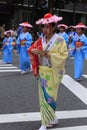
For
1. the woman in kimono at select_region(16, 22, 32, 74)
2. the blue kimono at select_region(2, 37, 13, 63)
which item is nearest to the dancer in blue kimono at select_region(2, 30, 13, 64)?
the blue kimono at select_region(2, 37, 13, 63)

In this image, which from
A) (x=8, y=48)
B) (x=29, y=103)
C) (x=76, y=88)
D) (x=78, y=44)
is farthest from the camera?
(x=8, y=48)

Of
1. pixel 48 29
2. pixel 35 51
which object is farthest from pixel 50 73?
pixel 48 29

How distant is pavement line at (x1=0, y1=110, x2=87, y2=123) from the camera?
638 cm

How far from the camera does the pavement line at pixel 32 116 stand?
6380 mm

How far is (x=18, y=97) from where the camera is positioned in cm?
820

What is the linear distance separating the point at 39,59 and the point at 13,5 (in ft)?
74.6

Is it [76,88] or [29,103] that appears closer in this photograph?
[29,103]

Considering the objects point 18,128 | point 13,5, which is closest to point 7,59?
point 18,128

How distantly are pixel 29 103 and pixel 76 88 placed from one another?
2115mm

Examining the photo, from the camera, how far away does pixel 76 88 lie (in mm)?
9445

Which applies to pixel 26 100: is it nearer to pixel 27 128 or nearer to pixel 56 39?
pixel 27 128

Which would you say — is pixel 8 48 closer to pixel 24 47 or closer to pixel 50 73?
pixel 24 47

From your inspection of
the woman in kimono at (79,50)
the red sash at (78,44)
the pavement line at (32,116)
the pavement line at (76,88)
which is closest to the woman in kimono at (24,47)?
the pavement line at (76,88)

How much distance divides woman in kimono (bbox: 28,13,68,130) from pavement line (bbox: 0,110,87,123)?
0.74 metres
